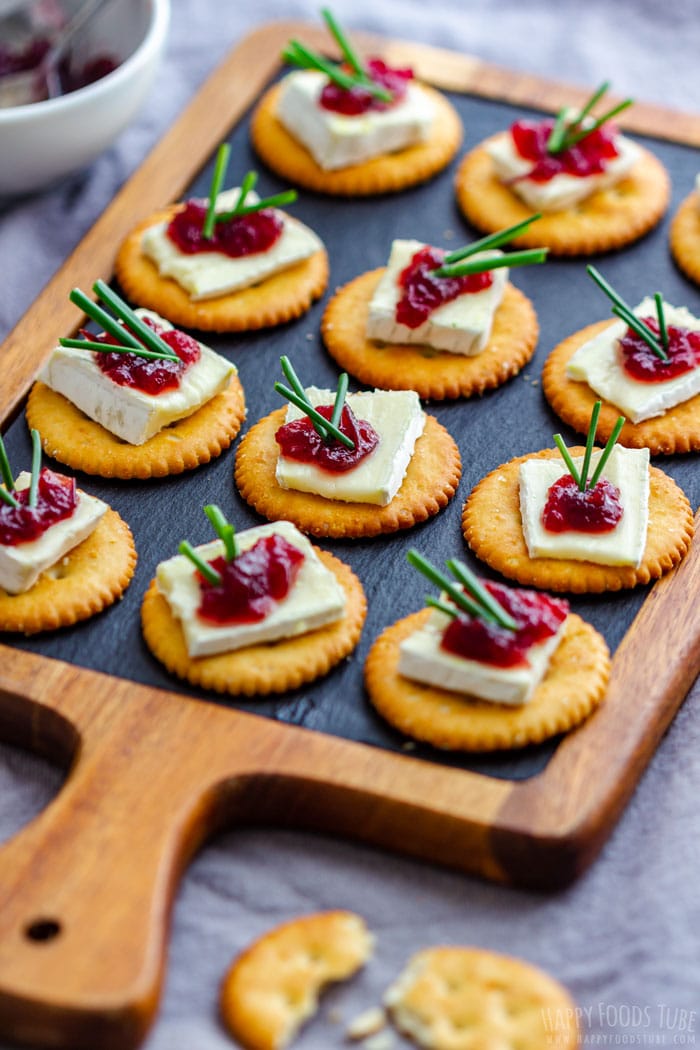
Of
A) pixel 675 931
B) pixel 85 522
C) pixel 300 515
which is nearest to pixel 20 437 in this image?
pixel 85 522

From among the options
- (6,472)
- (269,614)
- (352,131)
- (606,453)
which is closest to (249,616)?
(269,614)

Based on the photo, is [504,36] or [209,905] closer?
[209,905]

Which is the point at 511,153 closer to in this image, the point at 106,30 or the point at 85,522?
the point at 106,30

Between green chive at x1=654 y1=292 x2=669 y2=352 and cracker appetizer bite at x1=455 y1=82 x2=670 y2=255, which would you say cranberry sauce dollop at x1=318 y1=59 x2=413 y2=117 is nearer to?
cracker appetizer bite at x1=455 y1=82 x2=670 y2=255

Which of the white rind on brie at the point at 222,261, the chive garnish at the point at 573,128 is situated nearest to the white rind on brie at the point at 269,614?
the white rind on brie at the point at 222,261

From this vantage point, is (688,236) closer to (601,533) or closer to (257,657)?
(601,533)

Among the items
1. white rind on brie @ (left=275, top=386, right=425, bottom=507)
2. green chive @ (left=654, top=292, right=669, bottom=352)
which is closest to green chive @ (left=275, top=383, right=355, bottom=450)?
white rind on brie @ (left=275, top=386, right=425, bottom=507)

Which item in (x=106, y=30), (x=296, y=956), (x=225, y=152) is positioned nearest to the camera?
(x=296, y=956)

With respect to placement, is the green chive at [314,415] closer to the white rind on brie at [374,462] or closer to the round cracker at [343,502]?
the white rind on brie at [374,462]
